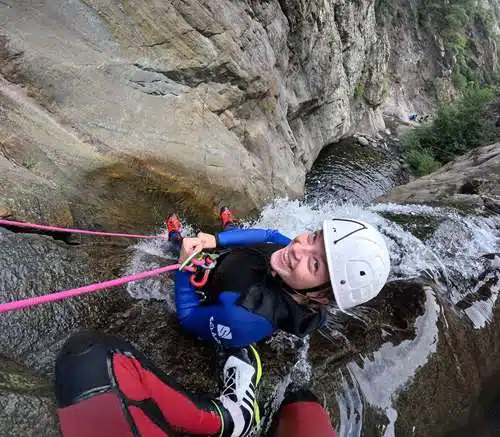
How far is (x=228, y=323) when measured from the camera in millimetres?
2615

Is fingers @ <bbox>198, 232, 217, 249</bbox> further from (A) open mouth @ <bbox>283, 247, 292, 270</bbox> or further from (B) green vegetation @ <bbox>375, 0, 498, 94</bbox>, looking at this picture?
(B) green vegetation @ <bbox>375, 0, 498, 94</bbox>

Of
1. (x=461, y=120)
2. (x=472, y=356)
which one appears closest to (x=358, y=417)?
(x=472, y=356)

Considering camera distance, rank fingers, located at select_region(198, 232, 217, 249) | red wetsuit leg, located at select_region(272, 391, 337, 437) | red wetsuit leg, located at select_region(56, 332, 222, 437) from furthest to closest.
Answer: fingers, located at select_region(198, 232, 217, 249)
red wetsuit leg, located at select_region(272, 391, 337, 437)
red wetsuit leg, located at select_region(56, 332, 222, 437)

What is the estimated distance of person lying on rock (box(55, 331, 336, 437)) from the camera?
1695 millimetres

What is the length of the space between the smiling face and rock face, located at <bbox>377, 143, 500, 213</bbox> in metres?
5.68

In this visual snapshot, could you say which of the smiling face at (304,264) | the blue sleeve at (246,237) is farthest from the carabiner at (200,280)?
the smiling face at (304,264)

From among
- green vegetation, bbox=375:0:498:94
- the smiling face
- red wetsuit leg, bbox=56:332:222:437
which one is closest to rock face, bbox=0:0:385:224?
red wetsuit leg, bbox=56:332:222:437

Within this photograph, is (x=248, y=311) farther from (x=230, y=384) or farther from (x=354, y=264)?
(x=354, y=264)

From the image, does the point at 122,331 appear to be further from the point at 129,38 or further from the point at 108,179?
the point at 129,38

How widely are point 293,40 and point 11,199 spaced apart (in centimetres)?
958

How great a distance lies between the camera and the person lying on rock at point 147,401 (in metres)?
1.70

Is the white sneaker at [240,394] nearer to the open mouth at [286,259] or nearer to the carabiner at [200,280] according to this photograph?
the carabiner at [200,280]

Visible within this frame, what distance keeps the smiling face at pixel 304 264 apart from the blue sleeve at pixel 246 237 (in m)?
0.88

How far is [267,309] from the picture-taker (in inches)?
101
